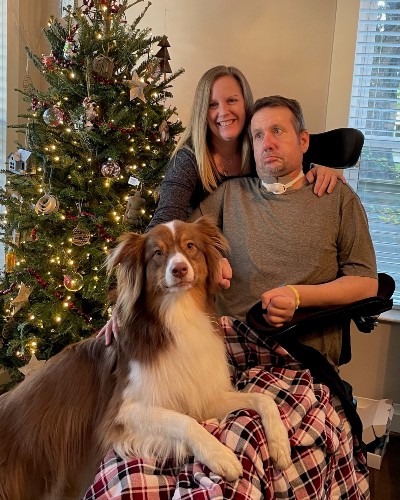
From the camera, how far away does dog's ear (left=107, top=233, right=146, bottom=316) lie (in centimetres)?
141

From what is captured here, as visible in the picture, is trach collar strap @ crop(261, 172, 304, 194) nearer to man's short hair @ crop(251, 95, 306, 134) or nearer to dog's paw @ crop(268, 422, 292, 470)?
man's short hair @ crop(251, 95, 306, 134)

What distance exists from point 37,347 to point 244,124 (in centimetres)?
142

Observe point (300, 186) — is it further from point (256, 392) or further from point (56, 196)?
point (56, 196)

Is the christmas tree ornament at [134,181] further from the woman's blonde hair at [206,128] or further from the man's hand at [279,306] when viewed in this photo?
the man's hand at [279,306]

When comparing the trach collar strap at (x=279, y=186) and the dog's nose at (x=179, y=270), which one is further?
the trach collar strap at (x=279, y=186)

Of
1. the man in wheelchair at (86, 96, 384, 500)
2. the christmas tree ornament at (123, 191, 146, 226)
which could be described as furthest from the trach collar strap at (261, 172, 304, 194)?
the christmas tree ornament at (123, 191, 146, 226)

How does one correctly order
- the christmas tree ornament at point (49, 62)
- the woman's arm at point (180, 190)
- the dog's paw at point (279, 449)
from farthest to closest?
the christmas tree ornament at point (49, 62), the woman's arm at point (180, 190), the dog's paw at point (279, 449)

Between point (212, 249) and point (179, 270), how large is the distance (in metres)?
0.20

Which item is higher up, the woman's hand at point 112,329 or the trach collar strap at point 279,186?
the trach collar strap at point 279,186

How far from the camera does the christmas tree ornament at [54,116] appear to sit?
2.24 meters

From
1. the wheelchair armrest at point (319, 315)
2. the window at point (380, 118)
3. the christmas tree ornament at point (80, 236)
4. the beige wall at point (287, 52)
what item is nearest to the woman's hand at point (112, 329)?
the wheelchair armrest at point (319, 315)

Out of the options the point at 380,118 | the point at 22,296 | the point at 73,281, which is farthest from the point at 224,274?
the point at 380,118

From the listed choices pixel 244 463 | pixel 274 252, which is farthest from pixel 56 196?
pixel 244 463

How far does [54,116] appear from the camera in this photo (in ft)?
7.34
